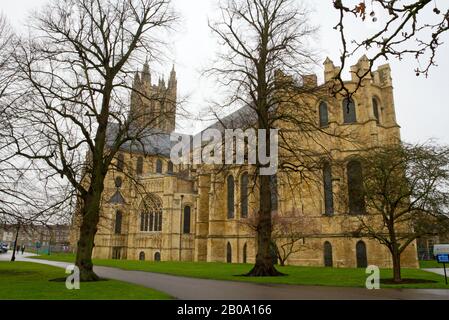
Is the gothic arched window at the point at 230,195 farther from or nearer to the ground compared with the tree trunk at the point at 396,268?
farther from the ground

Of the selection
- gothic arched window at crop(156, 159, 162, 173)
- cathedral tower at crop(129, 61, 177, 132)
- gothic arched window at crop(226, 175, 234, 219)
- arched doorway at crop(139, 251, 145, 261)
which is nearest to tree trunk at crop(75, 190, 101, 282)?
cathedral tower at crop(129, 61, 177, 132)

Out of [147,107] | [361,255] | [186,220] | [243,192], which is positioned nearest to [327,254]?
[361,255]

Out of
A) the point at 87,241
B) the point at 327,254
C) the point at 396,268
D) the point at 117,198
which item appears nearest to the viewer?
the point at 87,241

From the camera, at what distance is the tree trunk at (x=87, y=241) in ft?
49.8

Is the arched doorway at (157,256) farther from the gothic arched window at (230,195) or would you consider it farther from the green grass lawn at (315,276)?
the green grass lawn at (315,276)

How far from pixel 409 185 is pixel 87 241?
1397cm

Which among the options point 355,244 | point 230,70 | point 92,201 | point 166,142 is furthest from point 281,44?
point 166,142

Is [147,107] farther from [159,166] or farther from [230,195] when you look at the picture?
[159,166]

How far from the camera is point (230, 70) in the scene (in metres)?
18.5

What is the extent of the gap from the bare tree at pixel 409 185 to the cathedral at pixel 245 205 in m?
1.50

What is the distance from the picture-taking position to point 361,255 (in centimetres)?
3064

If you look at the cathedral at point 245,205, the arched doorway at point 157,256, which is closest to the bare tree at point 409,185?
the cathedral at point 245,205
